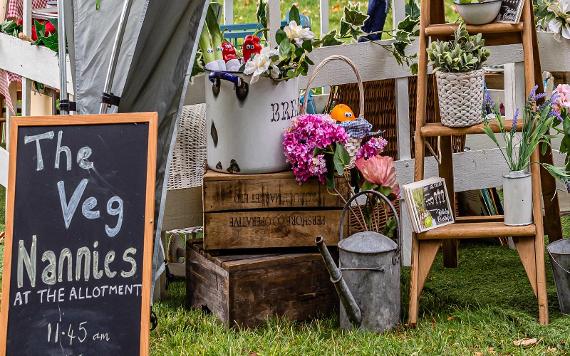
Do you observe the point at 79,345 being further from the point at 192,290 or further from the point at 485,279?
the point at 485,279

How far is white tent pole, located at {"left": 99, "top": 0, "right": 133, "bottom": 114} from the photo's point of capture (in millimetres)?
3207

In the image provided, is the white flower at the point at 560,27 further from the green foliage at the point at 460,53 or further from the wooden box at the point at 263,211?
the wooden box at the point at 263,211

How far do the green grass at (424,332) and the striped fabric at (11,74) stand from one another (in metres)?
1.88

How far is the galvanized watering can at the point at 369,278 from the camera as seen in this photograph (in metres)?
3.60

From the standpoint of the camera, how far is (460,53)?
362 cm

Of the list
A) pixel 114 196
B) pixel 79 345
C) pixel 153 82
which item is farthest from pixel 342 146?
pixel 79 345

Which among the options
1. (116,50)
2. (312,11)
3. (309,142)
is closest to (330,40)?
(309,142)

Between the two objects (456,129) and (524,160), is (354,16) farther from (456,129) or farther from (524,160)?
(524,160)

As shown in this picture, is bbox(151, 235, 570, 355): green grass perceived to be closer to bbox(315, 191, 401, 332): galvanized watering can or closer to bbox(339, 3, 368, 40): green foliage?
bbox(315, 191, 401, 332): galvanized watering can

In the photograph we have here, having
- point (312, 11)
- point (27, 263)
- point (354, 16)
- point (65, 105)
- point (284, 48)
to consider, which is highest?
point (312, 11)

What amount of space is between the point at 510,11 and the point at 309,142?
0.92 m

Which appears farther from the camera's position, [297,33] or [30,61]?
[30,61]

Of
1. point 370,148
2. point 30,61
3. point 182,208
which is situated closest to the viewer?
point 370,148

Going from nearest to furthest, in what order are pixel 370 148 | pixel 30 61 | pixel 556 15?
pixel 370 148 < pixel 556 15 < pixel 30 61
